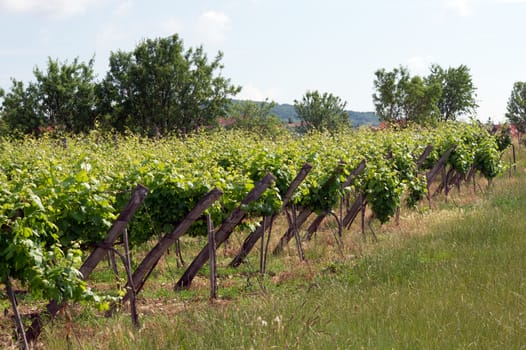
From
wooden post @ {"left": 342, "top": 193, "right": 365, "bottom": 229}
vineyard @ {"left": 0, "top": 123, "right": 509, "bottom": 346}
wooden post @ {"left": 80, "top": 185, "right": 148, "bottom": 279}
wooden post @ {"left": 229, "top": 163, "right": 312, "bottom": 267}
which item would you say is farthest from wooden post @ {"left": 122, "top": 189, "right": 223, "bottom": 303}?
wooden post @ {"left": 342, "top": 193, "right": 365, "bottom": 229}

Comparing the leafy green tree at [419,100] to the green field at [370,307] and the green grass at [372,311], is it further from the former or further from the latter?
the green grass at [372,311]

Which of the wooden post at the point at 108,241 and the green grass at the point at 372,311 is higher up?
the wooden post at the point at 108,241

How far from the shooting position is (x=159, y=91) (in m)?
40.4

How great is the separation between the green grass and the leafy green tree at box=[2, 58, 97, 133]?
3475 centimetres

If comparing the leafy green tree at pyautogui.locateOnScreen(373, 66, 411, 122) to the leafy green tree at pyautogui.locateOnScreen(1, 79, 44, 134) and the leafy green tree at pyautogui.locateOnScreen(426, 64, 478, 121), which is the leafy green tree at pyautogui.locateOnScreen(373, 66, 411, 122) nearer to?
the leafy green tree at pyautogui.locateOnScreen(426, 64, 478, 121)

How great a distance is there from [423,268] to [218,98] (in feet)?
118

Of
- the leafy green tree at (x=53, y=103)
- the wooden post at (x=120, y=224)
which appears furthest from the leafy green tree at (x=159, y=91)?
the wooden post at (x=120, y=224)

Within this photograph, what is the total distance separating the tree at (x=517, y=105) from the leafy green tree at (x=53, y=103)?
3526 centimetres

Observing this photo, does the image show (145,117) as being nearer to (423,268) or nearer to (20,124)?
(20,124)

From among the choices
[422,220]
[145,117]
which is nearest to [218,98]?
[145,117]

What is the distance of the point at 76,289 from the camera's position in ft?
15.8

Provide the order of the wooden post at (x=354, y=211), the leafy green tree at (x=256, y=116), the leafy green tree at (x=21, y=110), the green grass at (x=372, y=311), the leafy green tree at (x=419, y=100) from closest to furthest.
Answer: the green grass at (x=372, y=311) < the wooden post at (x=354, y=211) < the leafy green tree at (x=21, y=110) < the leafy green tree at (x=419, y=100) < the leafy green tree at (x=256, y=116)

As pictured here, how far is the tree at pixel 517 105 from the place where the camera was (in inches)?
1980

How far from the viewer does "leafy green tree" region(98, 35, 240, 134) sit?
132ft
